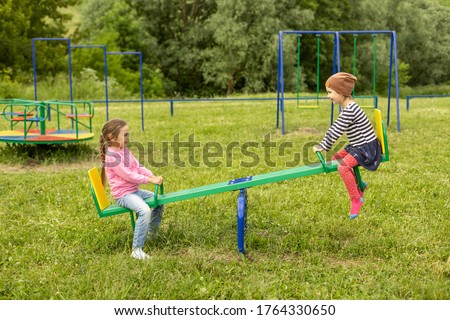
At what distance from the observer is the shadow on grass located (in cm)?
812

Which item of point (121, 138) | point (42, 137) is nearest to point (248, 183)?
point (121, 138)

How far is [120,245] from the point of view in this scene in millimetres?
4480

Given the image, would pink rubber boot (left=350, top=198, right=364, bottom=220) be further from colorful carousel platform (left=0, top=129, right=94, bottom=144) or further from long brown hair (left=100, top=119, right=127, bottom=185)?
colorful carousel platform (left=0, top=129, right=94, bottom=144)

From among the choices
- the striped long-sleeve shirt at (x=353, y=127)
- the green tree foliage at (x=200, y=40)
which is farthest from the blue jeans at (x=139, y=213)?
the green tree foliage at (x=200, y=40)

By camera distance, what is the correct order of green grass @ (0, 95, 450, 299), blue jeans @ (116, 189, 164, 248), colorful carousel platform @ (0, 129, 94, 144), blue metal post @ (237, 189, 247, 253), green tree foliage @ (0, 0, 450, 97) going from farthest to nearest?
green tree foliage @ (0, 0, 450, 97), colorful carousel platform @ (0, 129, 94, 144), blue jeans @ (116, 189, 164, 248), blue metal post @ (237, 189, 247, 253), green grass @ (0, 95, 450, 299)

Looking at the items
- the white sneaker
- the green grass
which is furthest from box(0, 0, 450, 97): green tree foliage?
the white sneaker

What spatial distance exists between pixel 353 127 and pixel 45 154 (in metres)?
5.59

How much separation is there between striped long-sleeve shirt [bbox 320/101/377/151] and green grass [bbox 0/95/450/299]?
2.68ft

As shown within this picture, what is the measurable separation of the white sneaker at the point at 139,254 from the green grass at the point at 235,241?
0.06 metres

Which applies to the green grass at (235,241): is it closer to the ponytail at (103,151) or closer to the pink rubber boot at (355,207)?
the pink rubber boot at (355,207)

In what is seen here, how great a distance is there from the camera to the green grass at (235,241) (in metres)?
3.61

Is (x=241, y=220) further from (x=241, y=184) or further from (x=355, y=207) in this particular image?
(x=355, y=207)
